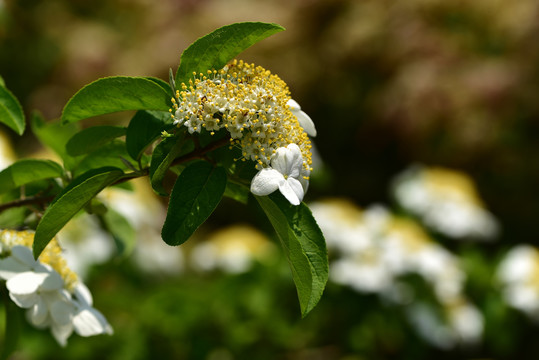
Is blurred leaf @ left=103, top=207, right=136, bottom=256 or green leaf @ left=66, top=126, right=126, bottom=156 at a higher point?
green leaf @ left=66, top=126, right=126, bottom=156

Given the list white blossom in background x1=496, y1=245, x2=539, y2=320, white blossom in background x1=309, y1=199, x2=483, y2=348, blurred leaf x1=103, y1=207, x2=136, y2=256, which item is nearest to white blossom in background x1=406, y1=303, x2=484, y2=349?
white blossom in background x1=309, y1=199, x2=483, y2=348

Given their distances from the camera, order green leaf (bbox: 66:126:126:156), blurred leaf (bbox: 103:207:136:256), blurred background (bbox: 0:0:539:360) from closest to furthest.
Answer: green leaf (bbox: 66:126:126:156) → blurred leaf (bbox: 103:207:136:256) → blurred background (bbox: 0:0:539:360)

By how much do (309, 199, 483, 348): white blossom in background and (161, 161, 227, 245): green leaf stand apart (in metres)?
1.51

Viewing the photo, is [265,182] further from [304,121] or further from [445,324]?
[445,324]

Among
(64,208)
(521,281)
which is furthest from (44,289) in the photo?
(521,281)

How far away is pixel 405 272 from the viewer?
217 centimetres

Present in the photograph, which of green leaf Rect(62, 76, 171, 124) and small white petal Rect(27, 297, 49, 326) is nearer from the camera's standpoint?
green leaf Rect(62, 76, 171, 124)

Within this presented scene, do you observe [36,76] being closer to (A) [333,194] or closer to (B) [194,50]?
(A) [333,194]

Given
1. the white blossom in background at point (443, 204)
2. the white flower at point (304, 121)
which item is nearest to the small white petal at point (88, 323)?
the white flower at point (304, 121)

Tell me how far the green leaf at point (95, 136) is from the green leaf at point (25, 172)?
0.06m

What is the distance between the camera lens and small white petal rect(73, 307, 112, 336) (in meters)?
0.81

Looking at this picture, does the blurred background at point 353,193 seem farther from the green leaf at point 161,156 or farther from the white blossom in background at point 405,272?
the green leaf at point 161,156

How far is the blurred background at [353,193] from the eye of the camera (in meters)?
2.09

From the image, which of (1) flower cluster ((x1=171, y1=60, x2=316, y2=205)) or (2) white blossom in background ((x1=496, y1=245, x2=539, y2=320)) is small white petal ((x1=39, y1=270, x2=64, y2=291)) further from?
(2) white blossom in background ((x1=496, y1=245, x2=539, y2=320))
